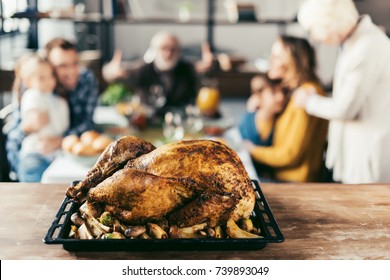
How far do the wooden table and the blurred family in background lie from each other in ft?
4.21

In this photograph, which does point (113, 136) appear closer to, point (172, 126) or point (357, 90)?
point (172, 126)

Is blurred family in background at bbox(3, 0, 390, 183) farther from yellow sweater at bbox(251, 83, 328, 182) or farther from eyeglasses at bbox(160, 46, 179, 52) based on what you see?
eyeglasses at bbox(160, 46, 179, 52)

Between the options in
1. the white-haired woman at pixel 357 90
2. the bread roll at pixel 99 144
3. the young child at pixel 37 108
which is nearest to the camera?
the bread roll at pixel 99 144

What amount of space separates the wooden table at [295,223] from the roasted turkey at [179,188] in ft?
0.24

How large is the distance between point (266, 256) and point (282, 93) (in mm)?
2057

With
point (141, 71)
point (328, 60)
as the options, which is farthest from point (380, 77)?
point (328, 60)

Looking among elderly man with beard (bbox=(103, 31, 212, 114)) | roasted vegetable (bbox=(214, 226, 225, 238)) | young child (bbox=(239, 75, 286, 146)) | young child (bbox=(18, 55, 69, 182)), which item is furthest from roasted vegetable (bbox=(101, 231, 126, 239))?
elderly man with beard (bbox=(103, 31, 212, 114))

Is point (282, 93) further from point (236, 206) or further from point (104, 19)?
point (236, 206)

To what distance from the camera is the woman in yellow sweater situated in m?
2.76

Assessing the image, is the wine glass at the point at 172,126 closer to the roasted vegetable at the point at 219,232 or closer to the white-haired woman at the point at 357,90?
the white-haired woman at the point at 357,90

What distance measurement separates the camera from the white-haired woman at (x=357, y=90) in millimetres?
2453

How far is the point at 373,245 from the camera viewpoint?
3.14 feet

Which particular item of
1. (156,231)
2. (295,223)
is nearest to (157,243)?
(156,231)

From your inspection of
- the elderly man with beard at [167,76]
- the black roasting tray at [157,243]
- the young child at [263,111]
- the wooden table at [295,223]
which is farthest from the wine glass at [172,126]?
the black roasting tray at [157,243]
